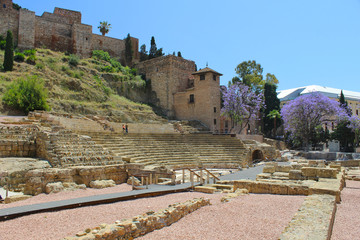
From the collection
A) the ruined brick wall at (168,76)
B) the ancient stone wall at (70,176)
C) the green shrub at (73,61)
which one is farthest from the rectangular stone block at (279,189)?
the green shrub at (73,61)

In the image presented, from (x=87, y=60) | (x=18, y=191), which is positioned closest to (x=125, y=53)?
(x=87, y=60)

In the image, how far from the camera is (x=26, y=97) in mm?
20844

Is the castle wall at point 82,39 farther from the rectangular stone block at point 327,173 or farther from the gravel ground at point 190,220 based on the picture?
the rectangular stone block at point 327,173

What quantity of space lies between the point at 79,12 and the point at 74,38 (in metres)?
7.05

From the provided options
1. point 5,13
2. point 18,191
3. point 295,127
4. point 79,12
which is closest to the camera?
point 18,191

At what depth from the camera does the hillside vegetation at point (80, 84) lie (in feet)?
84.2

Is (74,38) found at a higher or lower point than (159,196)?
higher

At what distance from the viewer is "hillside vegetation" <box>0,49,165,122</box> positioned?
2567 centimetres

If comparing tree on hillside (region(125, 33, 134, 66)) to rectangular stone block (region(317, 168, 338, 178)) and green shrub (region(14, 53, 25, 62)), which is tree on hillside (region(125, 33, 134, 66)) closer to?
green shrub (region(14, 53, 25, 62))

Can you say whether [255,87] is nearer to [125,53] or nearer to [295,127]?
[295,127]

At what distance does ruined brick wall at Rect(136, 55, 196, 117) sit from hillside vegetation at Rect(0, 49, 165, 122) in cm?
242

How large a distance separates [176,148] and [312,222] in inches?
614

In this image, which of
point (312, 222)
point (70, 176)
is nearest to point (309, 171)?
point (312, 222)

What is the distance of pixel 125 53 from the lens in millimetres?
42281
